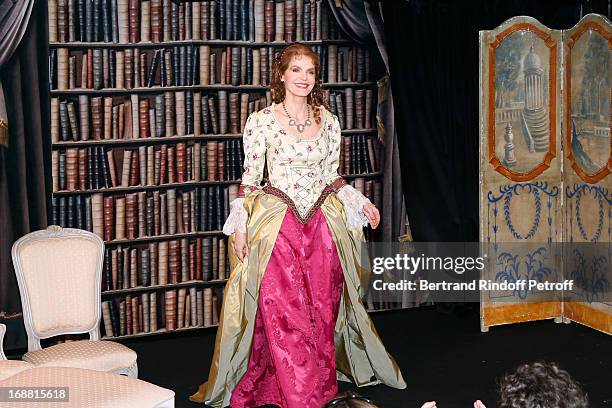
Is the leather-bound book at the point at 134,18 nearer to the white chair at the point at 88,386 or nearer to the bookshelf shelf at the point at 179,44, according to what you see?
the bookshelf shelf at the point at 179,44

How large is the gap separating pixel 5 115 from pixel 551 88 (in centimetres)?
327

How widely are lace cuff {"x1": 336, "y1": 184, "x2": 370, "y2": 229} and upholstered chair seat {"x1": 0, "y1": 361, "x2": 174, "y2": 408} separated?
1.44 metres

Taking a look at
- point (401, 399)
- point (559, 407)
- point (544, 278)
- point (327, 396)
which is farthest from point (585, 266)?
point (559, 407)

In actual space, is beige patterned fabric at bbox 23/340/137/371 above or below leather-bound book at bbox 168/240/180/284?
below

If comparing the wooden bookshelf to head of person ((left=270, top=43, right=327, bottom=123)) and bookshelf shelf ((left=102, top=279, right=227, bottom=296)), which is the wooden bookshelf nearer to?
bookshelf shelf ((left=102, top=279, right=227, bottom=296))

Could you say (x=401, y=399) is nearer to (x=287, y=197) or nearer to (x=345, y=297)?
(x=345, y=297)

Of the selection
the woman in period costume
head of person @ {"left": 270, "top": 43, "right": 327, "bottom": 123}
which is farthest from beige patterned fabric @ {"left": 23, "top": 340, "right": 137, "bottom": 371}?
head of person @ {"left": 270, "top": 43, "right": 327, "bottom": 123}

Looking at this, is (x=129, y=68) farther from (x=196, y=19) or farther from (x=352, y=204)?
(x=352, y=204)

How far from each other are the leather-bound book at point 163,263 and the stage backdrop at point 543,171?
6.45 feet

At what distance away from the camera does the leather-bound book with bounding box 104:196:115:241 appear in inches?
232

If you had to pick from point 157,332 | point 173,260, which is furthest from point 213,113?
point 157,332

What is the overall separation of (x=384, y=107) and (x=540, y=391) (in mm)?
4528

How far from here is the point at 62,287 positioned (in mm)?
4449

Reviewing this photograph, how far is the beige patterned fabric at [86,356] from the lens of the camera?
409 centimetres
